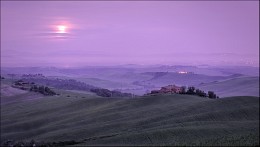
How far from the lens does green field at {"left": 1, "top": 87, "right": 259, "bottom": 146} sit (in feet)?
156

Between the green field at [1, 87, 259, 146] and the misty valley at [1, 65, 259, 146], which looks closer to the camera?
the green field at [1, 87, 259, 146]

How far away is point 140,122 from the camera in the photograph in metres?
62.4

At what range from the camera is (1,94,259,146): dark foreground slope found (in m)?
47.5

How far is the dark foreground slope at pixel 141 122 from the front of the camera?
47.5 meters

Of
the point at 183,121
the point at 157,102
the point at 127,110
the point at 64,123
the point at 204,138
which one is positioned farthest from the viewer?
the point at 157,102

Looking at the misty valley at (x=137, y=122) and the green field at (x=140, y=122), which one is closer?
the green field at (x=140, y=122)

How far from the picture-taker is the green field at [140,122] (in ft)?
156

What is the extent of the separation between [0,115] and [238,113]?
2238 inches

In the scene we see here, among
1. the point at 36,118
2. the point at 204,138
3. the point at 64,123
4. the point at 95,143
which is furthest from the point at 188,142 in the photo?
the point at 36,118

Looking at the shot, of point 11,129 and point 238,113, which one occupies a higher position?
point 238,113

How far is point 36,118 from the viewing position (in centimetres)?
8456

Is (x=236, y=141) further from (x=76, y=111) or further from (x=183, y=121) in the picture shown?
(x=76, y=111)

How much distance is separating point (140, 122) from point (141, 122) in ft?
0.53

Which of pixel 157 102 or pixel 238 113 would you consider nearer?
pixel 238 113
